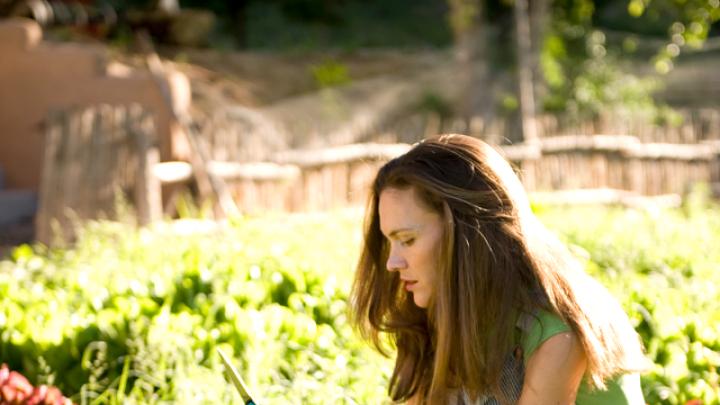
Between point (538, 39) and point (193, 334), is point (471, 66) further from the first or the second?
point (193, 334)

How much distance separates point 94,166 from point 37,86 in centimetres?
194

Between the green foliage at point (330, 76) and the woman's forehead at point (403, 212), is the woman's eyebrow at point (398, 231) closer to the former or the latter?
the woman's forehead at point (403, 212)

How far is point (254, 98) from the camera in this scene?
14172mm

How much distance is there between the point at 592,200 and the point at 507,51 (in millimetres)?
6785

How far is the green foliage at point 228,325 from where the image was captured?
3.56 meters

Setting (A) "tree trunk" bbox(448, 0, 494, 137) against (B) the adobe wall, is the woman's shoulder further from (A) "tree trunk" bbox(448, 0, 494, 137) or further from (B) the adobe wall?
(A) "tree trunk" bbox(448, 0, 494, 137)

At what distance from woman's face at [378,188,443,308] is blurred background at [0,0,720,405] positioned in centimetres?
60

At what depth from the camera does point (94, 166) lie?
26.0 feet

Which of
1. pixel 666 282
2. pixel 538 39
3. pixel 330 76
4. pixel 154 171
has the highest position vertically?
pixel 154 171

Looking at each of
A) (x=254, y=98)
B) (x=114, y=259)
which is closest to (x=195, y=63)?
(x=254, y=98)

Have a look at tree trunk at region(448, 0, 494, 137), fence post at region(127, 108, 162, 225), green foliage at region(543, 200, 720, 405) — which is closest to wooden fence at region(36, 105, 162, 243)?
fence post at region(127, 108, 162, 225)

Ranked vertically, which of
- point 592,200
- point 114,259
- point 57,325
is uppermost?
point 57,325

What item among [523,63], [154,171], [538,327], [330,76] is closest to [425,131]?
[154,171]

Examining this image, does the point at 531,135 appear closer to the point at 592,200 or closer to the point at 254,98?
the point at 592,200
